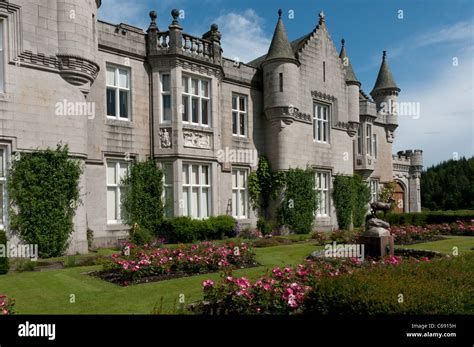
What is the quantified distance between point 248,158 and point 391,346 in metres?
17.2

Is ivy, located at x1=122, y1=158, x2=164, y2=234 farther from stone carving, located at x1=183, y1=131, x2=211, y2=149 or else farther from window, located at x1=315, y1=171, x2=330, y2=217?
window, located at x1=315, y1=171, x2=330, y2=217

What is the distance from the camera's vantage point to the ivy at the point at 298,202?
2248cm

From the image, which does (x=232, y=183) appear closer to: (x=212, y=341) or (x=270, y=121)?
(x=270, y=121)

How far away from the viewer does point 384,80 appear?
33.8 m

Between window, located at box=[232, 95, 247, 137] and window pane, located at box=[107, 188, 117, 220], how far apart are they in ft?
24.4

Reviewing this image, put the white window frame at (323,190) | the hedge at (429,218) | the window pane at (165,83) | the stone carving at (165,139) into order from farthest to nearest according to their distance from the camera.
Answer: the white window frame at (323,190), the hedge at (429,218), the window pane at (165,83), the stone carving at (165,139)

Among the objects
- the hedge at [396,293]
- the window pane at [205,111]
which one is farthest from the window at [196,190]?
the hedge at [396,293]

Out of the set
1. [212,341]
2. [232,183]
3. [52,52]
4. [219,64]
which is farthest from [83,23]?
[212,341]

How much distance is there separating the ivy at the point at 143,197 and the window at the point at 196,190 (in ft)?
4.43

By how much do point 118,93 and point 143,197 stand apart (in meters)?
4.47

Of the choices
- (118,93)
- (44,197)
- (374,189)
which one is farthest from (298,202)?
(44,197)

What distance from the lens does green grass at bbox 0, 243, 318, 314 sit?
24.2ft

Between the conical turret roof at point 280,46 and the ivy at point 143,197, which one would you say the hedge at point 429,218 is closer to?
the conical turret roof at point 280,46

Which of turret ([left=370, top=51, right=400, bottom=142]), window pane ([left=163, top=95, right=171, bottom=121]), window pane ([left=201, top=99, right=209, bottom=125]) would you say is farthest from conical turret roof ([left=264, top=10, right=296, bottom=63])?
turret ([left=370, top=51, right=400, bottom=142])
